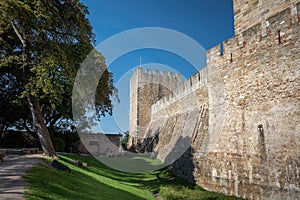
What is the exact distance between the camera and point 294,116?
239 inches

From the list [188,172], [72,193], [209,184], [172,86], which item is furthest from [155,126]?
[72,193]

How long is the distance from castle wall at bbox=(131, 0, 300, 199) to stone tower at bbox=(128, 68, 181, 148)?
1492 centimetres

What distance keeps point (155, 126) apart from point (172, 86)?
23.4 ft

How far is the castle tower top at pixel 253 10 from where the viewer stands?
801 cm

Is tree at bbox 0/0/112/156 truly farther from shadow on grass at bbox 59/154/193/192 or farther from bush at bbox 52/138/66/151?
bush at bbox 52/138/66/151

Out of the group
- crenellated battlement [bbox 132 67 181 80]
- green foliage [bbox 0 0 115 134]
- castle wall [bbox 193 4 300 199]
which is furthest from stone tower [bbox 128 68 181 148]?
castle wall [bbox 193 4 300 199]

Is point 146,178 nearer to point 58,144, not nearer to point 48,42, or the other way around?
point 48,42

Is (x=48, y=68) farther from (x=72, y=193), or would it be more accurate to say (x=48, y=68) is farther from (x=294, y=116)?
(x=294, y=116)

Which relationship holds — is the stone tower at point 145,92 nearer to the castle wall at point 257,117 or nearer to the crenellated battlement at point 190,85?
the crenellated battlement at point 190,85

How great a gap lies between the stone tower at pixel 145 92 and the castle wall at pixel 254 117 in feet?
48.9

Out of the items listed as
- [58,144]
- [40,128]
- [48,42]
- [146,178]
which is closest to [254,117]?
[146,178]

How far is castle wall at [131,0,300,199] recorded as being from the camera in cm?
619

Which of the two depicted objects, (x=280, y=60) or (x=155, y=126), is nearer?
(x=280, y=60)

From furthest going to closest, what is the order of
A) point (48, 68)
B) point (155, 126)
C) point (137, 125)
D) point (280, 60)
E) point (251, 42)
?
point (137, 125)
point (155, 126)
point (48, 68)
point (251, 42)
point (280, 60)
